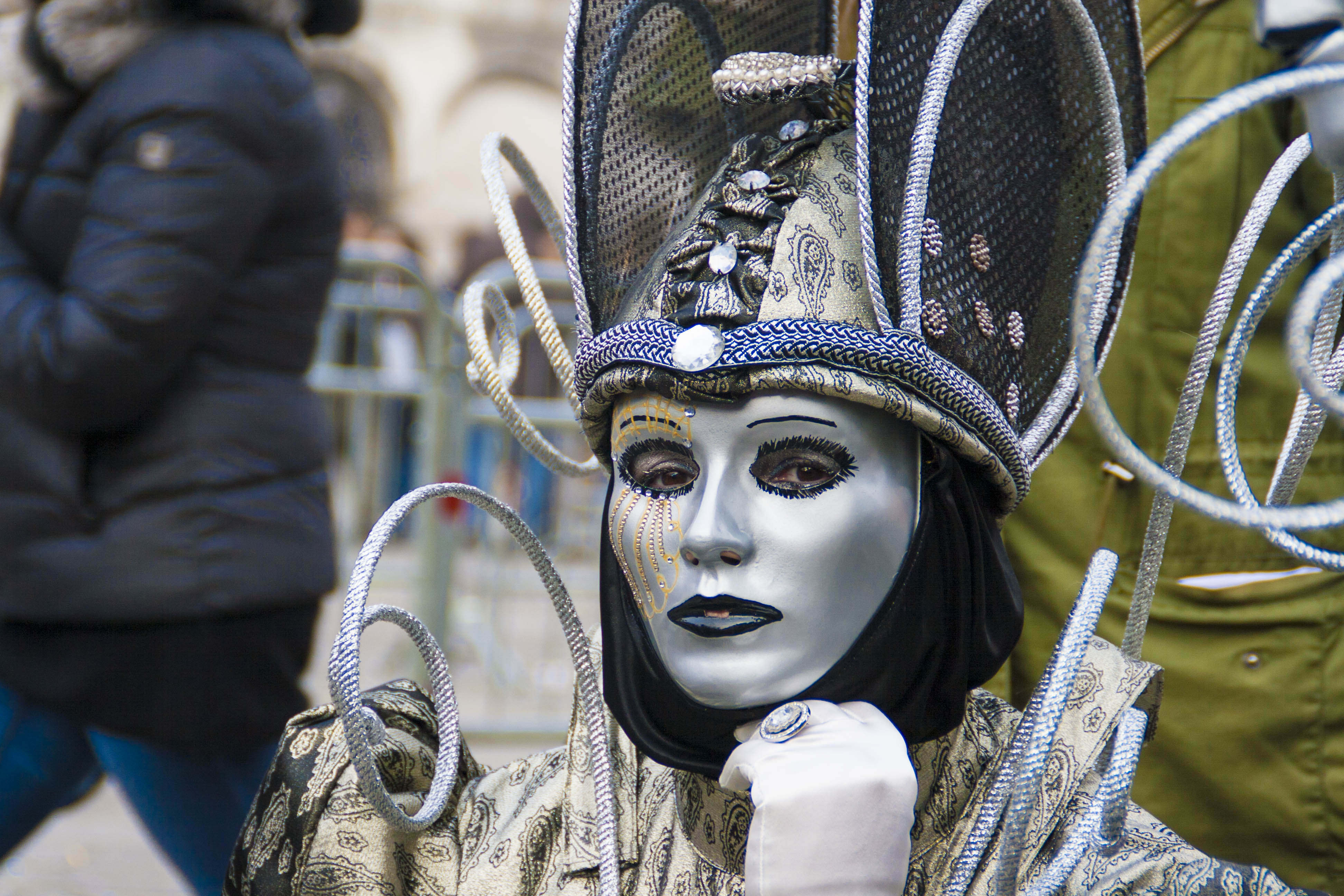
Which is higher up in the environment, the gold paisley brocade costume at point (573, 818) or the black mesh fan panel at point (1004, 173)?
the black mesh fan panel at point (1004, 173)

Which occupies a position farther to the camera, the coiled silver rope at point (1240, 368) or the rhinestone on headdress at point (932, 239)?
the rhinestone on headdress at point (932, 239)

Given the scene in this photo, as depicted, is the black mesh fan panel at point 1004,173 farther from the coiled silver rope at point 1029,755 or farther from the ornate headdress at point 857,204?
the coiled silver rope at point 1029,755

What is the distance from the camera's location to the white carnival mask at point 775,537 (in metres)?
1.37

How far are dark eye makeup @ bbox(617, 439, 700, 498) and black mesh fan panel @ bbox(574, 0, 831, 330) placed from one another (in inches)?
8.5

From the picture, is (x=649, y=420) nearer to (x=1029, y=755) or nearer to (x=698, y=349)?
(x=698, y=349)

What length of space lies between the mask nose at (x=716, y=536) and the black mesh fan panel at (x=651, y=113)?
1.11ft

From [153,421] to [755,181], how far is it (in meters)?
1.26

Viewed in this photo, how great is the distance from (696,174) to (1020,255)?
422 mm

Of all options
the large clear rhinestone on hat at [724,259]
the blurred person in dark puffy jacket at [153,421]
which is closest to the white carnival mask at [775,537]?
the large clear rhinestone on hat at [724,259]

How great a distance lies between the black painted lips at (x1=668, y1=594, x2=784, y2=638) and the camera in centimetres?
137

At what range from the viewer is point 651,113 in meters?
1.72

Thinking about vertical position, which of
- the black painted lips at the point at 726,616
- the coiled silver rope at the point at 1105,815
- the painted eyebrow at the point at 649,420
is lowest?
the coiled silver rope at the point at 1105,815

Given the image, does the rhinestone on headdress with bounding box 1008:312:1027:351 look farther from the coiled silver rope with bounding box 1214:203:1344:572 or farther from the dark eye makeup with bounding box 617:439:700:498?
the dark eye makeup with bounding box 617:439:700:498

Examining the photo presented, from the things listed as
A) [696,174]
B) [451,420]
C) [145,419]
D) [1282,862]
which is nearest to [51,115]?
[145,419]
